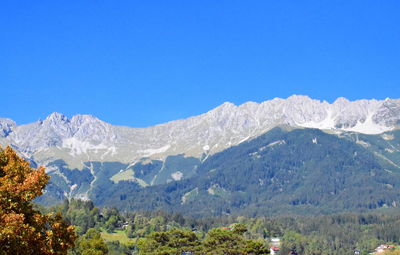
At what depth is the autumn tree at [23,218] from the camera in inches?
1229

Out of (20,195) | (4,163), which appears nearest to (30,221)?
(20,195)

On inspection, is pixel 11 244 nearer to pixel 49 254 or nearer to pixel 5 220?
pixel 5 220

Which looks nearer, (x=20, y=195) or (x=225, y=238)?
(x=20, y=195)

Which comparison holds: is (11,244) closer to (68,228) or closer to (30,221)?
(30,221)

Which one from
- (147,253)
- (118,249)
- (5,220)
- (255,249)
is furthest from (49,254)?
(118,249)

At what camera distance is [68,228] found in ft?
121

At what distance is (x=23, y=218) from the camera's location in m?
32.3

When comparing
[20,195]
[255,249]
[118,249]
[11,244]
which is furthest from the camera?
[118,249]

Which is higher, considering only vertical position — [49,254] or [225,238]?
[225,238]

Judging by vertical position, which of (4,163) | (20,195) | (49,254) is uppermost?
(4,163)

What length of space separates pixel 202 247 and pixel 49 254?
98.0 metres

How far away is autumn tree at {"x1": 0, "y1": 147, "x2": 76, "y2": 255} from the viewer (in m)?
31.2

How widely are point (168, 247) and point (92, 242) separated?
17.3 metres

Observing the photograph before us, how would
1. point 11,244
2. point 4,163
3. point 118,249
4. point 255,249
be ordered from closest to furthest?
point 11,244 → point 4,163 → point 255,249 → point 118,249
